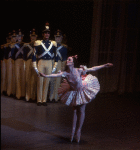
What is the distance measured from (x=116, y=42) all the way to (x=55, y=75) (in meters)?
4.40

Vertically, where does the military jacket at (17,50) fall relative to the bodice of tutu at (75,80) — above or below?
above

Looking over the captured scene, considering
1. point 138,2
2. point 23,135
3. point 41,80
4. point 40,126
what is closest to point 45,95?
point 41,80

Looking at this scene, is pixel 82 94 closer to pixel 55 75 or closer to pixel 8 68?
pixel 55 75

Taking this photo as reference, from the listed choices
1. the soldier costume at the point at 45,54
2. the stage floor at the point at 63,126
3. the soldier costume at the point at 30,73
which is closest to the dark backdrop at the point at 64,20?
the soldier costume at the point at 30,73

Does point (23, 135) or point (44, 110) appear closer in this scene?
point (23, 135)

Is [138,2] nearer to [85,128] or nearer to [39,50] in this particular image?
[39,50]

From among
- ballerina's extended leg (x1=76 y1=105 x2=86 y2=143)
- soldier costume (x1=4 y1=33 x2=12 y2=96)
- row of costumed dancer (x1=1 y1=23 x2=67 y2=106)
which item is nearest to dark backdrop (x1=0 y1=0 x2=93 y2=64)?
soldier costume (x1=4 y1=33 x2=12 y2=96)

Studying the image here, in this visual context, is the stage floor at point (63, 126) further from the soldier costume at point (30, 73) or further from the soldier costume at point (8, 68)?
the soldier costume at point (8, 68)

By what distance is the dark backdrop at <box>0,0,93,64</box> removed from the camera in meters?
7.18

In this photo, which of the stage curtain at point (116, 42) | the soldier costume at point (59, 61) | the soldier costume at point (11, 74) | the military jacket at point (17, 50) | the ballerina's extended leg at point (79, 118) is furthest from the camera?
the stage curtain at point (116, 42)

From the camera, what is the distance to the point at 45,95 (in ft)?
20.4

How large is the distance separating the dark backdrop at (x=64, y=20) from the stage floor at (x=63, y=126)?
1861 millimetres

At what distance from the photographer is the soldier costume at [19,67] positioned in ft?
22.3

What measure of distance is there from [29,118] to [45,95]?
1248 mm
